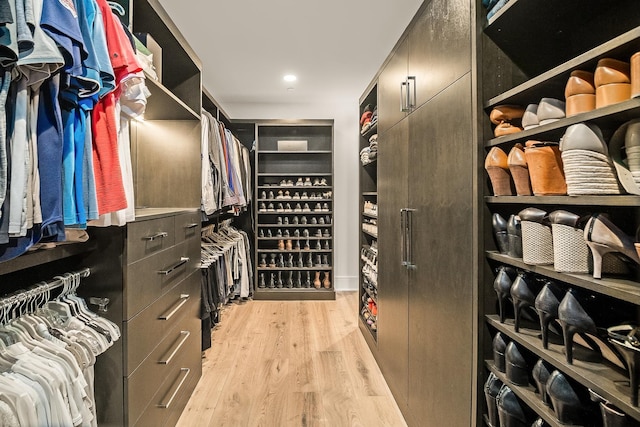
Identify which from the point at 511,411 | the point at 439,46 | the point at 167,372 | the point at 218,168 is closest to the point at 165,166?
the point at 218,168

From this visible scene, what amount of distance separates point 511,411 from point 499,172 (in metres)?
0.74

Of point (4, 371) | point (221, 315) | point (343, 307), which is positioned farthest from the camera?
point (343, 307)

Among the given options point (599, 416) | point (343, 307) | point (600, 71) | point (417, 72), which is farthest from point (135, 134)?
point (343, 307)

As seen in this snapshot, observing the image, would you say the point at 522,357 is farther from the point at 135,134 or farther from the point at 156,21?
the point at 135,134

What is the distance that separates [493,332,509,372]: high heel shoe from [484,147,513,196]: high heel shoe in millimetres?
481

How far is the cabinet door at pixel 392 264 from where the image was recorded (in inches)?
79.0

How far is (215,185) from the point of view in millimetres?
2965

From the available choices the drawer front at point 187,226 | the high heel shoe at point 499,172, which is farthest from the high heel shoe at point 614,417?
the drawer front at point 187,226

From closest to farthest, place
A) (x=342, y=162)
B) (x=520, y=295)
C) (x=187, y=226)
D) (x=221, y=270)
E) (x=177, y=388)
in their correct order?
(x=520, y=295), (x=177, y=388), (x=187, y=226), (x=221, y=270), (x=342, y=162)

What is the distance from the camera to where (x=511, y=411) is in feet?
3.58

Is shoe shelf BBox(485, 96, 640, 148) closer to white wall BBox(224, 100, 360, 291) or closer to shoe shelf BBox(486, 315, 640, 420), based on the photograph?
shoe shelf BBox(486, 315, 640, 420)

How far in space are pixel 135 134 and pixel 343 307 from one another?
2.81 meters

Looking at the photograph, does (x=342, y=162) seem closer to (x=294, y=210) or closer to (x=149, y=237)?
(x=294, y=210)

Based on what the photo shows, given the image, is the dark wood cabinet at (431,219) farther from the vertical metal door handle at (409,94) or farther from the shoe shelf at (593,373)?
the shoe shelf at (593,373)
